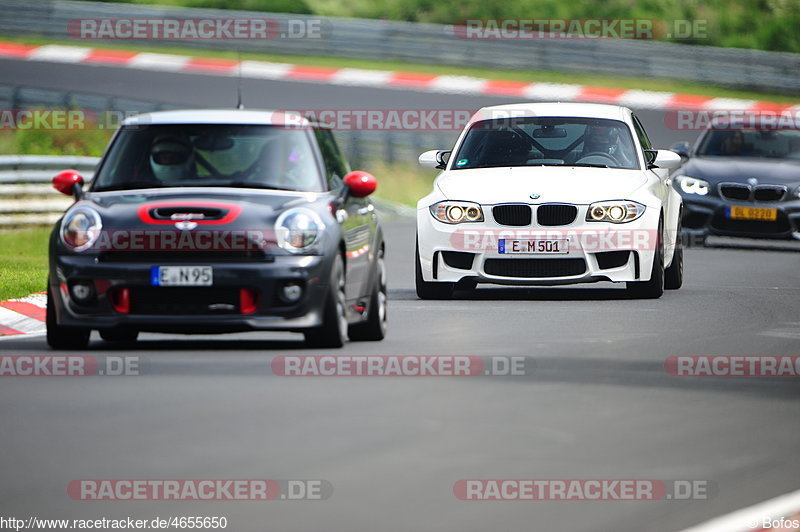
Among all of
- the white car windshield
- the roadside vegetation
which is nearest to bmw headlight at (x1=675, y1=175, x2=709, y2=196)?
the white car windshield

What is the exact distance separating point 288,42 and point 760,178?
17.6 metres

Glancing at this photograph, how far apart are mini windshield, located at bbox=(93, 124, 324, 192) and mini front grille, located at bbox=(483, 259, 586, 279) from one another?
3.49 metres

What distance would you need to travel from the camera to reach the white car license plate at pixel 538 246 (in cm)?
1537

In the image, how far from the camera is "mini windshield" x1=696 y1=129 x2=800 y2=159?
918 inches

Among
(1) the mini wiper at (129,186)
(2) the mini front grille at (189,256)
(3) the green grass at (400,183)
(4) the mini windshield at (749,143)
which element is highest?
(1) the mini wiper at (129,186)

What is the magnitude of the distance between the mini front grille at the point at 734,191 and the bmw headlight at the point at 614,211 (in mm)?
6914

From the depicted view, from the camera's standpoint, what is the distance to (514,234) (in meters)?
15.4

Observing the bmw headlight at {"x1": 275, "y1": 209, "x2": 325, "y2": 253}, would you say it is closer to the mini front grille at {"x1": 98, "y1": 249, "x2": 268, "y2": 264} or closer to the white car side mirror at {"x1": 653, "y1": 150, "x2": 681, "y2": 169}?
the mini front grille at {"x1": 98, "y1": 249, "x2": 268, "y2": 264}

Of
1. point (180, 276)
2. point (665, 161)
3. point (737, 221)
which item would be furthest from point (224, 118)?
point (737, 221)

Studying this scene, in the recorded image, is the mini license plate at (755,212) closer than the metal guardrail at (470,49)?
Yes

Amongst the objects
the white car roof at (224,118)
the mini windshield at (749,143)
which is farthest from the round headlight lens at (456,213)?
the mini windshield at (749,143)

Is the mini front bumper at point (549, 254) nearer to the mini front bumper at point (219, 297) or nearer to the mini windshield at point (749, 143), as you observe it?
the mini front bumper at point (219, 297)

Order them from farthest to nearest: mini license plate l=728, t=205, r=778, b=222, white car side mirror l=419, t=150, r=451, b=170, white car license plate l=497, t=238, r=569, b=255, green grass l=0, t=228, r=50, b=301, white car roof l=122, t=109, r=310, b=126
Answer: mini license plate l=728, t=205, r=778, b=222 → white car side mirror l=419, t=150, r=451, b=170 → green grass l=0, t=228, r=50, b=301 → white car license plate l=497, t=238, r=569, b=255 → white car roof l=122, t=109, r=310, b=126

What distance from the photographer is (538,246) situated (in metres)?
15.4
